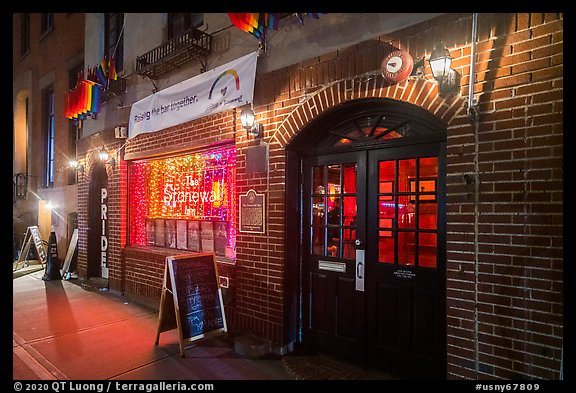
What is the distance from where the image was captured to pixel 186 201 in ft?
23.6

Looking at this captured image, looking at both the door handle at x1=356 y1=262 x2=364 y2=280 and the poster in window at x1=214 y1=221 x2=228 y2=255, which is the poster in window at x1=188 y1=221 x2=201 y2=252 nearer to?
the poster in window at x1=214 y1=221 x2=228 y2=255

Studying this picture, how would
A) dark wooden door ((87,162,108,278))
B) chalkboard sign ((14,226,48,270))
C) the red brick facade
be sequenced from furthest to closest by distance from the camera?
1. chalkboard sign ((14,226,48,270))
2. dark wooden door ((87,162,108,278))
3. the red brick facade

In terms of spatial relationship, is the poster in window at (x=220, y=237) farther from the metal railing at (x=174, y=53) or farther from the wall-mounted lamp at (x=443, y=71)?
the wall-mounted lamp at (x=443, y=71)

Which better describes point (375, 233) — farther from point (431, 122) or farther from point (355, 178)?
point (431, 122)

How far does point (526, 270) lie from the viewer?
3.11 m

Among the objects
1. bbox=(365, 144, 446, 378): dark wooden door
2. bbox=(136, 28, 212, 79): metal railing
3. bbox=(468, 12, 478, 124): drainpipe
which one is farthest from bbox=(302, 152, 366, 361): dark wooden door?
→ bbox=(136, 28, 212, 79): metal railing

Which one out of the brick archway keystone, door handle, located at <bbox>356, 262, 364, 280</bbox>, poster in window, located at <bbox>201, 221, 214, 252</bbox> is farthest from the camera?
poster in window, located at <bbox>201, 221, 214, 252</bbox>

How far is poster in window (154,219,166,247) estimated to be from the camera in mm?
7638

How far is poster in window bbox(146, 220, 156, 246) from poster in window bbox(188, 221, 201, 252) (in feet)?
4.36

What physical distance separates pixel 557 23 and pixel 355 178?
7.98 feet

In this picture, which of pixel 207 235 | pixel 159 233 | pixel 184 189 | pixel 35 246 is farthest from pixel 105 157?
pixel 35 246
